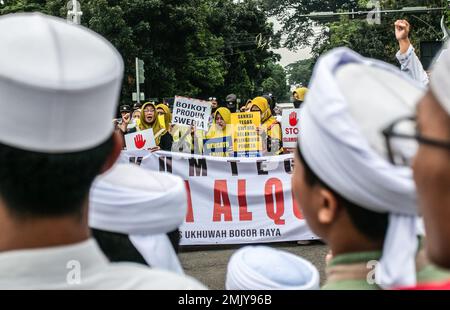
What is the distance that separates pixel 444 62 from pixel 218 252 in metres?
7.17

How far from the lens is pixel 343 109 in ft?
5.40

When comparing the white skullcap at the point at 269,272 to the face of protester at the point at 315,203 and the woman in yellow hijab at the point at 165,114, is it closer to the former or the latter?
the face of protester at the point at 315,203

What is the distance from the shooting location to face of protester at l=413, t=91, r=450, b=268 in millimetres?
1225

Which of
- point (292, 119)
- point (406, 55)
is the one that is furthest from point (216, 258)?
point (292, 119)

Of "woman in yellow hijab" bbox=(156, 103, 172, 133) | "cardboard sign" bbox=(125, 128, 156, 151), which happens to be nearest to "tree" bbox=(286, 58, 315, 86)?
"woman in yellow hijab" bbox=(156, 103, 172, 133)

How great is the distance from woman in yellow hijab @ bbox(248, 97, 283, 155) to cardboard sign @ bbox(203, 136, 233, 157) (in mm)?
567

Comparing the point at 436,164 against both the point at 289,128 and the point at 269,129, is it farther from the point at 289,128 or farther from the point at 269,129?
the point at 269,129

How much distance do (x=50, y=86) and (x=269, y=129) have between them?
10.0m

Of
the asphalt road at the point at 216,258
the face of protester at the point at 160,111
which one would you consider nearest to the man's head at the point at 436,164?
the asphalt road at the point at 216,258

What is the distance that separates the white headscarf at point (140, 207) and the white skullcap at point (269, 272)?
0.28 metres

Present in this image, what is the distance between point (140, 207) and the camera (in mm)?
2314

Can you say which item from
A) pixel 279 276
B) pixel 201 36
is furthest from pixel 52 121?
pixel 201 36

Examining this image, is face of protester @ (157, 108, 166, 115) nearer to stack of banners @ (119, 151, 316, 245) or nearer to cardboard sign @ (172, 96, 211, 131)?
cardboard sign @ (172, 96, 211, 131)

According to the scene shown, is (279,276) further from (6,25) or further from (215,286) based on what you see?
(215,286)
